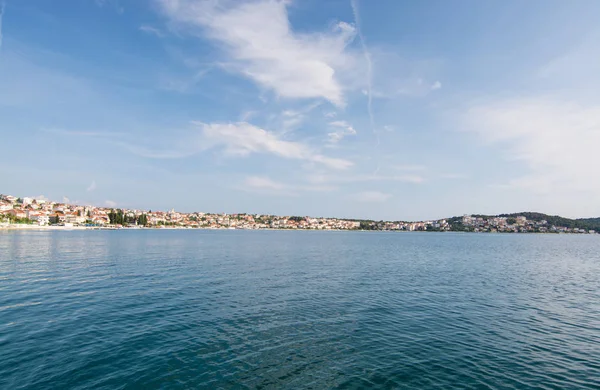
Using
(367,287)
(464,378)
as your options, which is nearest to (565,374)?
(464,378)

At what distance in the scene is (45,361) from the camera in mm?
17125

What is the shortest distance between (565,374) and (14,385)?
1074 inches

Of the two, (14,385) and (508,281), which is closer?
(14,385)

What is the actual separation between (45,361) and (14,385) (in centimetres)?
271

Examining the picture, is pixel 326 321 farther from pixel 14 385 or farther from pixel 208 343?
pixel 14 385

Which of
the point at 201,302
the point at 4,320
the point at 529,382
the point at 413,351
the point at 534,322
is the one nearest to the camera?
the point at 529,382

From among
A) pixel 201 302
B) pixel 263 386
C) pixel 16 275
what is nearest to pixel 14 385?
pixel 263 386

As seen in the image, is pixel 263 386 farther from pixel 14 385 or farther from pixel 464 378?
pixel 14 385

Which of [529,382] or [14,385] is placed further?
[529,382]

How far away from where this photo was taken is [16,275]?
42.6m

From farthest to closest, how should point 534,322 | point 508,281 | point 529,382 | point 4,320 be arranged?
point 508,281, point 534,322, point 4,320, point 529,382

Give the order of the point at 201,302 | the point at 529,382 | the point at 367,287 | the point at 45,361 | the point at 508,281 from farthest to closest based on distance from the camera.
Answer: the point at 508,281 → the point at 367,287 → the point at 201,302 → the point at 45,361 → the point at 529,382

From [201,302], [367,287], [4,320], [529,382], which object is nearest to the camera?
[529,382]

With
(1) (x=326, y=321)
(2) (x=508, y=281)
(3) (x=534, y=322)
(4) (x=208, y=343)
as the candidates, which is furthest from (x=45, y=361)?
(2) (x=508, y=281)
